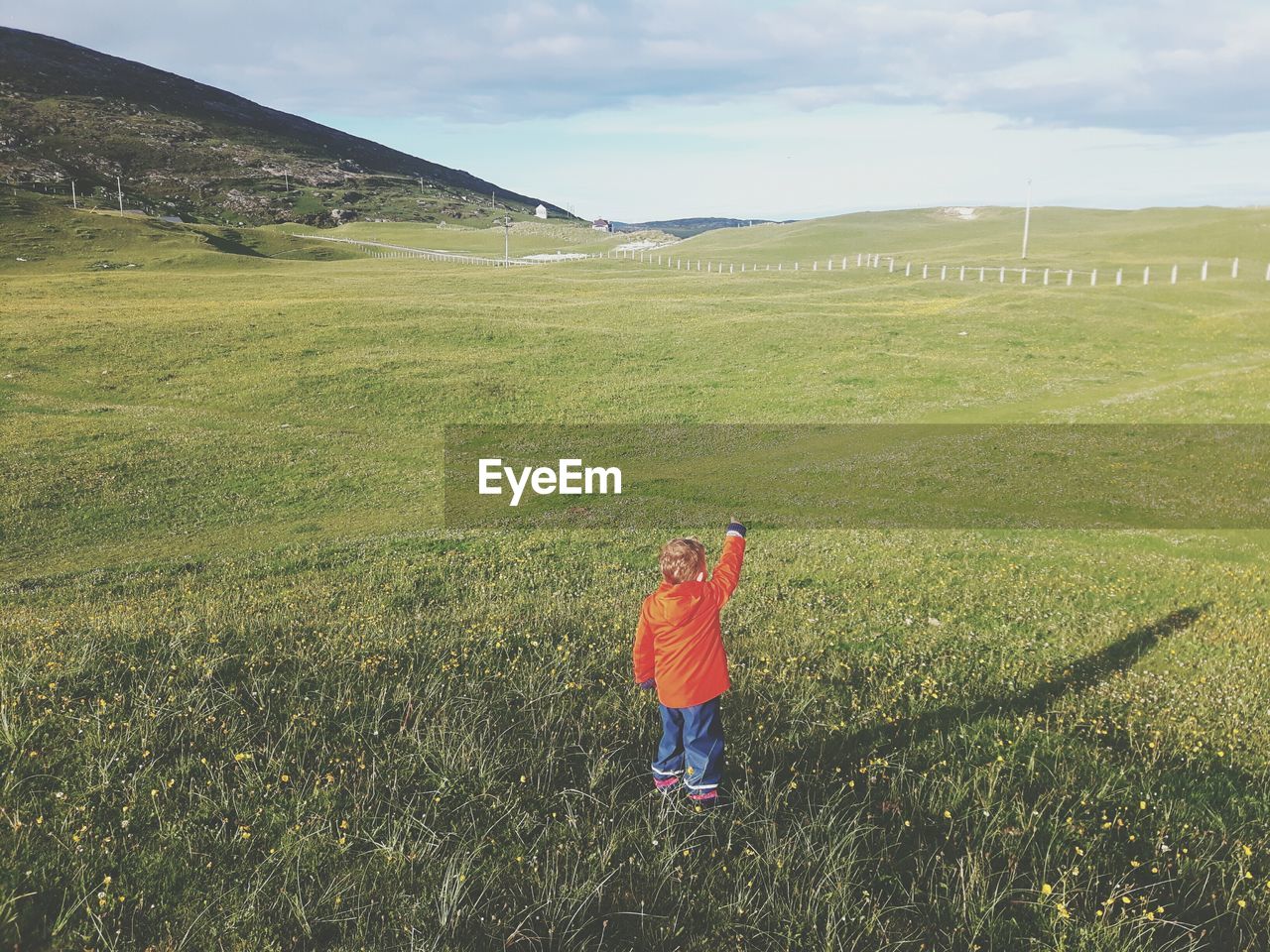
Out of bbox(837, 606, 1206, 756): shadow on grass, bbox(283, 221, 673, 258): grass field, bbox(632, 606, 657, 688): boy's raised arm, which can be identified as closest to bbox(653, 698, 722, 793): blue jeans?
bbox(632, 606, 657, 688): boy's raised arm

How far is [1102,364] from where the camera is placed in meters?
44.2

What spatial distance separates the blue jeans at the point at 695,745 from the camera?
279 inches

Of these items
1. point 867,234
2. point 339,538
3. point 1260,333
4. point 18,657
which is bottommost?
point 339,538

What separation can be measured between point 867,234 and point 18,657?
17878cm

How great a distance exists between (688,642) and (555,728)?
1.95m

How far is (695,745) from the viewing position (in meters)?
7.13

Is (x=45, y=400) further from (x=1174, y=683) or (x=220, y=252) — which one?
(x=220, y=252)

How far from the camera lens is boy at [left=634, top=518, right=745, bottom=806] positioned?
278 inches

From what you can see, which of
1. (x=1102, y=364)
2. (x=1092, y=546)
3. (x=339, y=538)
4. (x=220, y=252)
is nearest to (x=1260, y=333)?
(x=1102, y=364)

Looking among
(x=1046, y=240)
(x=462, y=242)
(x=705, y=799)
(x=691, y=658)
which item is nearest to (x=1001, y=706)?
(x=705, y=799)

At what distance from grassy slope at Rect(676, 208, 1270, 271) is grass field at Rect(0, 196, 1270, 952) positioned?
81.6 meters

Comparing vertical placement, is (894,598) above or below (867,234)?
below

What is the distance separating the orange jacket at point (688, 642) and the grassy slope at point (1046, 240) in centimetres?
8934

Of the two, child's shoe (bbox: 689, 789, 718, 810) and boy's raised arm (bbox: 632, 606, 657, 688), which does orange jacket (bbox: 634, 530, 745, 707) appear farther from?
child's shoe (bbox: 689, 789, 718, 810)
